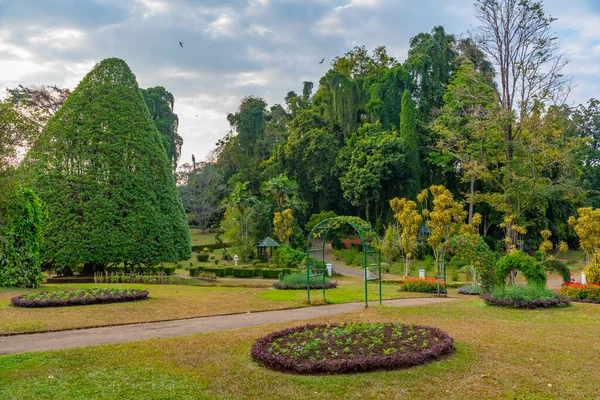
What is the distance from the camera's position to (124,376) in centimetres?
568

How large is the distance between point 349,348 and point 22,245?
13197 mm

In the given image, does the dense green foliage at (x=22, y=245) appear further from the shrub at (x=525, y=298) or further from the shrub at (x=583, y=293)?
the shrub at (x=583, y=293)

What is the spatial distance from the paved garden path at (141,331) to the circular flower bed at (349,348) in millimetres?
2568

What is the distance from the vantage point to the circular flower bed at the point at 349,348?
5.87 m

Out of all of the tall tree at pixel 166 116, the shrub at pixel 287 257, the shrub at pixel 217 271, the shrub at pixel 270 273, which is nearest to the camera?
the shrub at pixel 270 273

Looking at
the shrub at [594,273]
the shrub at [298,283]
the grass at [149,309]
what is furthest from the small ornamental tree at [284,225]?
the shrub at [594,273]

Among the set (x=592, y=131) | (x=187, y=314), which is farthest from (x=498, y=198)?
(x=592, y=131)

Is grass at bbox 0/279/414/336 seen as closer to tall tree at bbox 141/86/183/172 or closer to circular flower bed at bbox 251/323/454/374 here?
circular flower bed at bbox 251/323/454/374

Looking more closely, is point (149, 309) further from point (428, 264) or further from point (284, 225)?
point (284, 225)

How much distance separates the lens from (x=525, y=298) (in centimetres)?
1217

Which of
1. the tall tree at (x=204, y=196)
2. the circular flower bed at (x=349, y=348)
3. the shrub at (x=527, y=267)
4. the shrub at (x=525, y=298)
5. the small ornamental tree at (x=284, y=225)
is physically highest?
the tall tree at (x=204, y=196)

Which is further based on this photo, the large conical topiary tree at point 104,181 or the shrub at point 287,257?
the shrub at point 287,257

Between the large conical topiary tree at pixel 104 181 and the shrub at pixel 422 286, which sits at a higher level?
the large conical topiary tree at pixel 104 181

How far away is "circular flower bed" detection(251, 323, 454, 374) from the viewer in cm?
587
